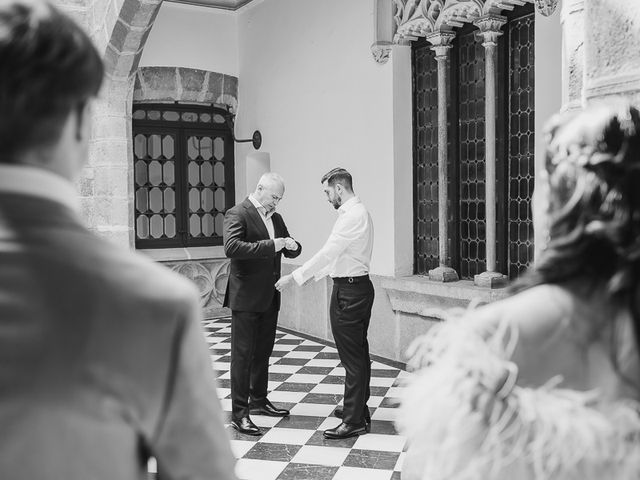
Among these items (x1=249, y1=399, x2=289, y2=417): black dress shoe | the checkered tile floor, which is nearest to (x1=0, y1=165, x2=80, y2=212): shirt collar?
the checkered tile floor

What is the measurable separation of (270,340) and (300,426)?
0.56m

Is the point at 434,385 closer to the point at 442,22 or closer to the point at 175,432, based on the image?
the point at 175,432

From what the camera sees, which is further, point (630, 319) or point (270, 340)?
point (270, 340)

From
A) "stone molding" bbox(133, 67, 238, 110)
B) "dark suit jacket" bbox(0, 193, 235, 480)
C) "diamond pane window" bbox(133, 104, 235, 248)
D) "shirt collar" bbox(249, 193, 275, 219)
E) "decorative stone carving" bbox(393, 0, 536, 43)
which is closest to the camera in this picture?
"dark suit jacket" bbox(0, 193, 235, 480)

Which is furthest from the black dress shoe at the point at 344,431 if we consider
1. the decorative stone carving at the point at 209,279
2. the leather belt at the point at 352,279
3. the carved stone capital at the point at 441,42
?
the decorative stone carving at the point at 209,279

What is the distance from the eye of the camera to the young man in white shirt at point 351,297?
421 cm

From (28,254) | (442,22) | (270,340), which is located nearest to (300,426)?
(270,340)

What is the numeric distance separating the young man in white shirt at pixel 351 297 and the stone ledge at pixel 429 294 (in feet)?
3.45

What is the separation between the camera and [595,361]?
1051 millimetres

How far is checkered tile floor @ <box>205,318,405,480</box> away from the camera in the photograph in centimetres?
365

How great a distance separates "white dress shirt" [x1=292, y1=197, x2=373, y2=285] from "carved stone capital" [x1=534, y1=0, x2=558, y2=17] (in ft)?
5.86

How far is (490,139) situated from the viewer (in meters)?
5.23

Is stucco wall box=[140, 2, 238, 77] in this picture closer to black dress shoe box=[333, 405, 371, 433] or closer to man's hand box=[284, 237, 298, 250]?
man's hand box=[284, 237, 298, 250]

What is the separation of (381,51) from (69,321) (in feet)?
18.4
